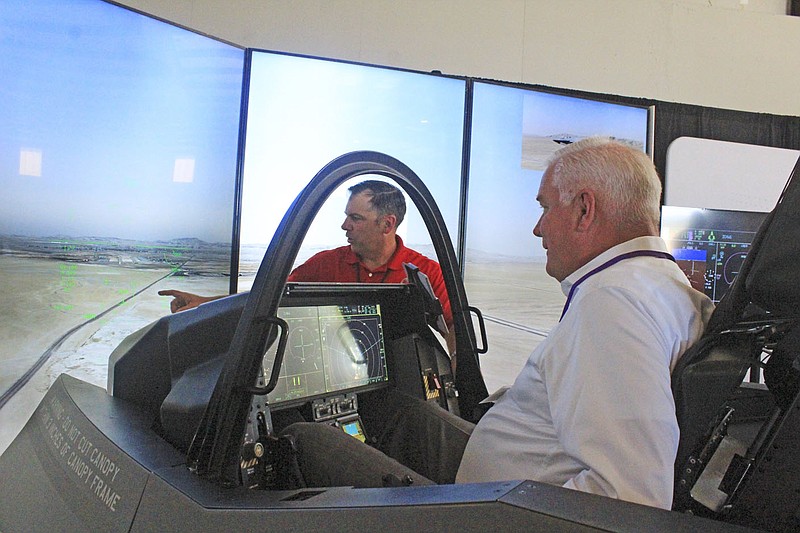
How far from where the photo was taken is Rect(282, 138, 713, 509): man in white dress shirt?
2.93 feet

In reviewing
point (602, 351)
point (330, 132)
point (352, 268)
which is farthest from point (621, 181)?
point (330, 132)

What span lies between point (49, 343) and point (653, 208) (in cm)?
228

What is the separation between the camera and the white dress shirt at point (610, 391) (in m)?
0.89

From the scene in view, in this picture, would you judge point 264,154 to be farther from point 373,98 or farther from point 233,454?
point 233,454

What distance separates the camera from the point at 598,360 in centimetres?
95

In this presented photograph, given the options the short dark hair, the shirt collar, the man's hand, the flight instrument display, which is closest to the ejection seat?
the shirt collar

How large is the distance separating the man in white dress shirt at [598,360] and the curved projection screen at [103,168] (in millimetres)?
1761

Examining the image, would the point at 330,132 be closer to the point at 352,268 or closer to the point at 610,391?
the point at 352,268

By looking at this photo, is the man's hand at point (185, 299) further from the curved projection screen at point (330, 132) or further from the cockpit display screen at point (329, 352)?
the curved projection screen at point (330, 132)

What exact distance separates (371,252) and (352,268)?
0.41 ft

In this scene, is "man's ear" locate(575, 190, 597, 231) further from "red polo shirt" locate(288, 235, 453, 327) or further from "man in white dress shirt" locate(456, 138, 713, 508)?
"red polo shirt" locate(288, 235, 453, 327)

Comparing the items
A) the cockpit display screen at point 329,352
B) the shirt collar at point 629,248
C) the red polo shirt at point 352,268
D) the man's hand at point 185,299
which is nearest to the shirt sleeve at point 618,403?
the shirt collar at point 629,248

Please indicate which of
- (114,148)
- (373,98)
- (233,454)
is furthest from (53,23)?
(233,454)

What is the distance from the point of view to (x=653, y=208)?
1.24m
